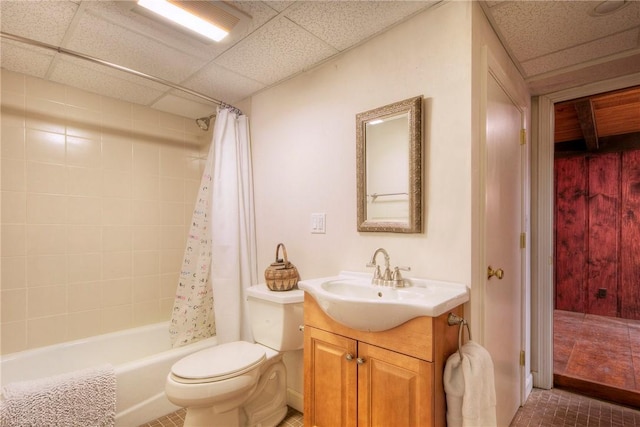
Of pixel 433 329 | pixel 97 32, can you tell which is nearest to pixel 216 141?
pixel 97 32

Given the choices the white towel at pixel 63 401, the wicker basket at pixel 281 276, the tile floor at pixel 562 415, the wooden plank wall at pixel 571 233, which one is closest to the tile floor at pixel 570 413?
the tile floor at pixel 562 415

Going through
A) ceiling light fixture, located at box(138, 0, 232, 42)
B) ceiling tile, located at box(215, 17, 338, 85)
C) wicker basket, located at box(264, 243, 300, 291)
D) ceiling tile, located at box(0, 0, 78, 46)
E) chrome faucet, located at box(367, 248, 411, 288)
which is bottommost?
wicker basket, located at box(264, 243, 300, 291)

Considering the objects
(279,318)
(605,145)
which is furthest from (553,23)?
(605,145)

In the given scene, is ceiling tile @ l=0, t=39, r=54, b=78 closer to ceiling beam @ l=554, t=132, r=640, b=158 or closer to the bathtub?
the bathtub

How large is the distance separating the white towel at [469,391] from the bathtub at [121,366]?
1678 mm

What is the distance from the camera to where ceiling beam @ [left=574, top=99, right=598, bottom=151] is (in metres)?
2.67

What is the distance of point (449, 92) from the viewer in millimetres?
1396

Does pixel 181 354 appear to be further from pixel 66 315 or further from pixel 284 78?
pixel 284 78

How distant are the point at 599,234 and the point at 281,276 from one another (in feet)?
13.9

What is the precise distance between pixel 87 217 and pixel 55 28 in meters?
1.23

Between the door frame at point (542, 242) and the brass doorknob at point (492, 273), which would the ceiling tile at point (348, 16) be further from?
the door frame at point (542, 242)

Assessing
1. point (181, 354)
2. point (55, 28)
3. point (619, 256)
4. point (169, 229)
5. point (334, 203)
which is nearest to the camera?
point (55, 28)

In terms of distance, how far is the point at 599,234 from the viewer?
3.99 m

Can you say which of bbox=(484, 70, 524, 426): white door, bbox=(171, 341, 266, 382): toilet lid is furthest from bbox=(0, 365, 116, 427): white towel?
bbox=(484, 70, 524, 426): white door
